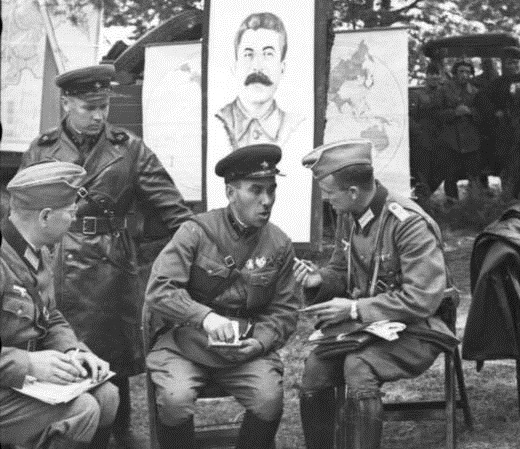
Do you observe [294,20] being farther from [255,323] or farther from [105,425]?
[105,425]

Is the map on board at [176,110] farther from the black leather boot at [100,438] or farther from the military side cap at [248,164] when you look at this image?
the black leather boot at [100,438]

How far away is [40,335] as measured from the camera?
5.39 metres

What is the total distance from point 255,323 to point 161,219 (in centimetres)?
99

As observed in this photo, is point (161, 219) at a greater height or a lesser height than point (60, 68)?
lesser

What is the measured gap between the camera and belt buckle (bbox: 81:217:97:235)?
21.1 ft

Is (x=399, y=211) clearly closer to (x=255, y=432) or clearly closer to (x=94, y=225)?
(x=255, y=432)

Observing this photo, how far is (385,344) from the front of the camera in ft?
18.6

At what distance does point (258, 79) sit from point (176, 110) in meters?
1.62

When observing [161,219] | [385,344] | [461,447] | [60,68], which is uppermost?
[60,68]

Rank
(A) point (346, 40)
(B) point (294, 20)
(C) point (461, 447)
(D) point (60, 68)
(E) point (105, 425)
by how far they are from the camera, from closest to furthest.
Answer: (E) point (105, 425)
(C) point (461, 447)
(B) point (294, 20)
(D) point (60, 68)
(A) point (346, 40)

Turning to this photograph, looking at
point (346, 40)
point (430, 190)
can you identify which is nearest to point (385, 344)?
point (346, 40)

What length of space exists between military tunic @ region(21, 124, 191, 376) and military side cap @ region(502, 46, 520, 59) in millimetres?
6705

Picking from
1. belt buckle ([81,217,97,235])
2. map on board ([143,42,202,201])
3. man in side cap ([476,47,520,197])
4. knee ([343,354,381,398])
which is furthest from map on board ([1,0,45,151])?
man in side cap ([476,47,520,197])

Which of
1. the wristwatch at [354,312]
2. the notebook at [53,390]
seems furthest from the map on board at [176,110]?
the notebook at [53,390]
